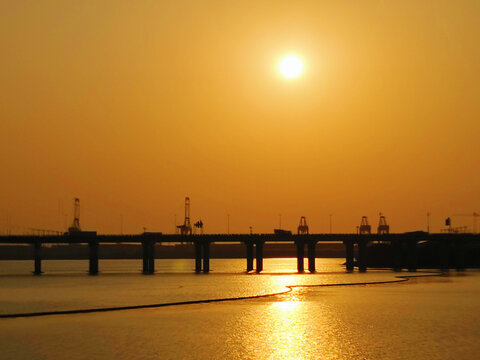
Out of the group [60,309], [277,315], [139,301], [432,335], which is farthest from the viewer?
[139,301]

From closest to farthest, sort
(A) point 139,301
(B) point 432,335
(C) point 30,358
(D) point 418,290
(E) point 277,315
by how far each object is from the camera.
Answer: (C) point 30,358 < (B) point 432,335 < (E) point 277,315 < (A) point 139,301 < (D) point 418,290

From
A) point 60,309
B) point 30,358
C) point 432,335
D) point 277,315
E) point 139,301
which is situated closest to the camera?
point 30,358

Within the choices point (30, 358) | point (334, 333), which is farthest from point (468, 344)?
point (30, 358)

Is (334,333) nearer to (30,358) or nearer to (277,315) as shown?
(277,315)

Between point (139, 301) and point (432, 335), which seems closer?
point (432, 335)

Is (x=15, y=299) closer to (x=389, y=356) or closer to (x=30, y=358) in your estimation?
(x=30, y=358)

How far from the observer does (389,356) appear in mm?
51500

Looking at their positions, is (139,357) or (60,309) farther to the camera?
(60,309)

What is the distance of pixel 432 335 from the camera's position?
6159cm

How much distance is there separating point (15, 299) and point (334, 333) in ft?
169

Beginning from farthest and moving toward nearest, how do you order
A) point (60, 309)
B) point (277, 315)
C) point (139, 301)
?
point (139, 301), point (60, 309), point (277, 315)

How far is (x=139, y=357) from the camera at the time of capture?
5131cm

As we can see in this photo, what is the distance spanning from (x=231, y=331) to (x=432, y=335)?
53.1 ft

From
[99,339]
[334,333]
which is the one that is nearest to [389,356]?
[334,333]
